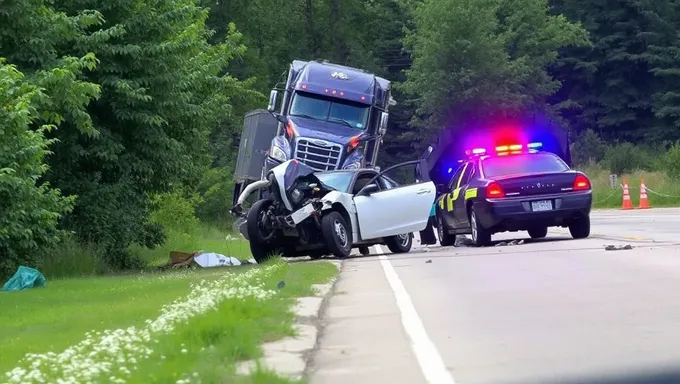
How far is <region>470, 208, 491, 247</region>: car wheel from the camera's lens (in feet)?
65.8

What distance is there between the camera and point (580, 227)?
66.7 feet

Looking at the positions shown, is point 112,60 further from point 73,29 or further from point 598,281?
point 598,281

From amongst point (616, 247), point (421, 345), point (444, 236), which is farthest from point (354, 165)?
point (421, 345)

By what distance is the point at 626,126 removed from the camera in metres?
73.6

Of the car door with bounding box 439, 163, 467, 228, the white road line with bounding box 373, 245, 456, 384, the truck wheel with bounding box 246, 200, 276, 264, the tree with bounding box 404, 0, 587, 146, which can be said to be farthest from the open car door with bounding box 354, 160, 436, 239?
the tree with bounding box 404, 0, 587, 146

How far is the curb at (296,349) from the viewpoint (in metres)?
7.48

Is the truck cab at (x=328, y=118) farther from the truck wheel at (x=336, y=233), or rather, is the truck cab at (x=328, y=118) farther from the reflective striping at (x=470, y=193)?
the truck wheel at (x=336, y=233)

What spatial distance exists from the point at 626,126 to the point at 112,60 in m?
57.0

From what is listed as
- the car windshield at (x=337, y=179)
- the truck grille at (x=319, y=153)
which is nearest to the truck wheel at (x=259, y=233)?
the car windshield at (x=337, y=179)

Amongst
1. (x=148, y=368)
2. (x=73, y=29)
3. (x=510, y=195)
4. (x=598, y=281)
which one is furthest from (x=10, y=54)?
(x=148, y=368)

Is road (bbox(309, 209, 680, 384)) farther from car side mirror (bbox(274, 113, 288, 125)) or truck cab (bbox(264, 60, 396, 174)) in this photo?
car side mirror (bbox(274, 113, 288, 125))

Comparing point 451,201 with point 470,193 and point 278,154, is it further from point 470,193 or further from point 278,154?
point 278,154

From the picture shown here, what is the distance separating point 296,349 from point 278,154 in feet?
61.3

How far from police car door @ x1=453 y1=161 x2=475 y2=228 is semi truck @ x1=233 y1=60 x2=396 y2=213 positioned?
5.05m
